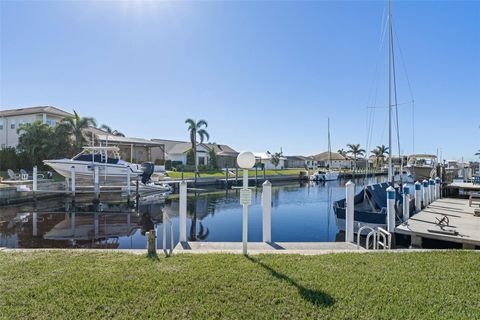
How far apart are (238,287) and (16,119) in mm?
44685

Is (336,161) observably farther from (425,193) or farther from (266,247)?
(266,247)

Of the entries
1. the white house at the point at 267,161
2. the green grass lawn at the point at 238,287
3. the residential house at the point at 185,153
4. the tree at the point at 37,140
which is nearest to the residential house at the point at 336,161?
the white house at the point at 267,161

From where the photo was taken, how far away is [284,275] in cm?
466

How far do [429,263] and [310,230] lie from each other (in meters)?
9.15

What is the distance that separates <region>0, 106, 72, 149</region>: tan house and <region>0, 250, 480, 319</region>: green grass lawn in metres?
37.4

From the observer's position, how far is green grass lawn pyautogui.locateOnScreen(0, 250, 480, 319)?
360 cm

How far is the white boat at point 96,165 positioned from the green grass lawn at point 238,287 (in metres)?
17.7

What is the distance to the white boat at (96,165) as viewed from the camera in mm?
21248

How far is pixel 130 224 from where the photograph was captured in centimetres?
1528

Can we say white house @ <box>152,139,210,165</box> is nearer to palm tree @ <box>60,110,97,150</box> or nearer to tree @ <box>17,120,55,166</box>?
palm tree @ <box>60,110,97,150</box>

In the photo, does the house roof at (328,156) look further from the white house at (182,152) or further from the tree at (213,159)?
the white house at (182,152)

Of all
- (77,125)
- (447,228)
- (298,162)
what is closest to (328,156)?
(298,162)

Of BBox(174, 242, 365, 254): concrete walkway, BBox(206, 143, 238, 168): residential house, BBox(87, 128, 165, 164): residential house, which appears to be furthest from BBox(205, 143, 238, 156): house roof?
BBox(174, 242, 365, 254): concrete walkway

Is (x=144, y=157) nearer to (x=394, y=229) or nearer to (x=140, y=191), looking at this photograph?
(x=140, y=191)
